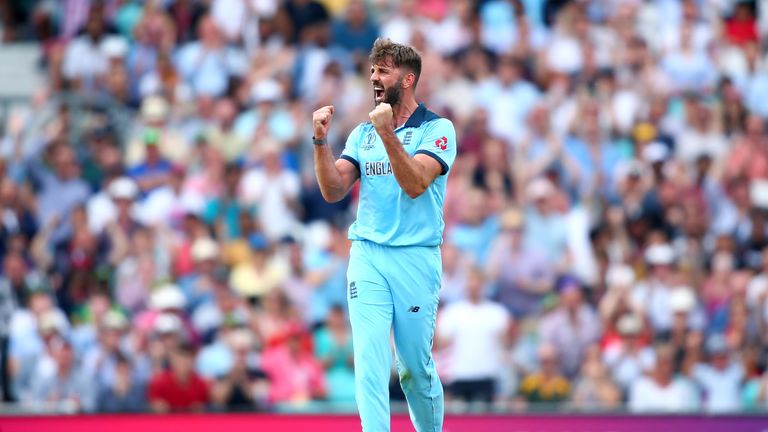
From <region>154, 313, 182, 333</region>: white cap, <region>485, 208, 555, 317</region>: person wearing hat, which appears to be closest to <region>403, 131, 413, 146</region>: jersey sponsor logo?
<region>154, 313, 182, 333</region>: white cap

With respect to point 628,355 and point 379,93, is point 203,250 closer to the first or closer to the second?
point 628,355

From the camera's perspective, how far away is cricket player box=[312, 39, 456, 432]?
25.0 ft

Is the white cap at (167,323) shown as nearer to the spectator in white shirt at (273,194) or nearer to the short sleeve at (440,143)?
the spectator in white shirt at (273,194)

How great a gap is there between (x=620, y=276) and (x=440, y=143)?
6.06m

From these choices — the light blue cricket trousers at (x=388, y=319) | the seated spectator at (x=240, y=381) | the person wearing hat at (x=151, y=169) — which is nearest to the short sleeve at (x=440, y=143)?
the light blue cricket trousers at (x=388, y=319)

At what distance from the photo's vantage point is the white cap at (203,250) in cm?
1388

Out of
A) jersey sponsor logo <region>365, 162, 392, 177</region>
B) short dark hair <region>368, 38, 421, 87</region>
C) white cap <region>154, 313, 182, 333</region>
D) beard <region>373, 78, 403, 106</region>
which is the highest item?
short dark hair <region>368, 38, 421, 87</region>

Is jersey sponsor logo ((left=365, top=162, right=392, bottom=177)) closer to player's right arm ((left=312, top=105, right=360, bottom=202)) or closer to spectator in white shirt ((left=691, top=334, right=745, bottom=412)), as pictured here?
player's right arm ((left=312, top=105, right=360, bottom=202))

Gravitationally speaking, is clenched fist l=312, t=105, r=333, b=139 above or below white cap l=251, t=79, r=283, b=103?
below

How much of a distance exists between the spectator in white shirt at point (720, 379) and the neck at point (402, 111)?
567 centimetres

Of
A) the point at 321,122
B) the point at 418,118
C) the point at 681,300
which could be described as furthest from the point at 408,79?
the point at 681,300

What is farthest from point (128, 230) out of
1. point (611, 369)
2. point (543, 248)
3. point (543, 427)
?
point (543, 427)

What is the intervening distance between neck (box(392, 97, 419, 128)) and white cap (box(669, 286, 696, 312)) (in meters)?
5.88

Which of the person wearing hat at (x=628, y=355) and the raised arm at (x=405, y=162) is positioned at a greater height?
the raised arm at (x=405, y=162)
